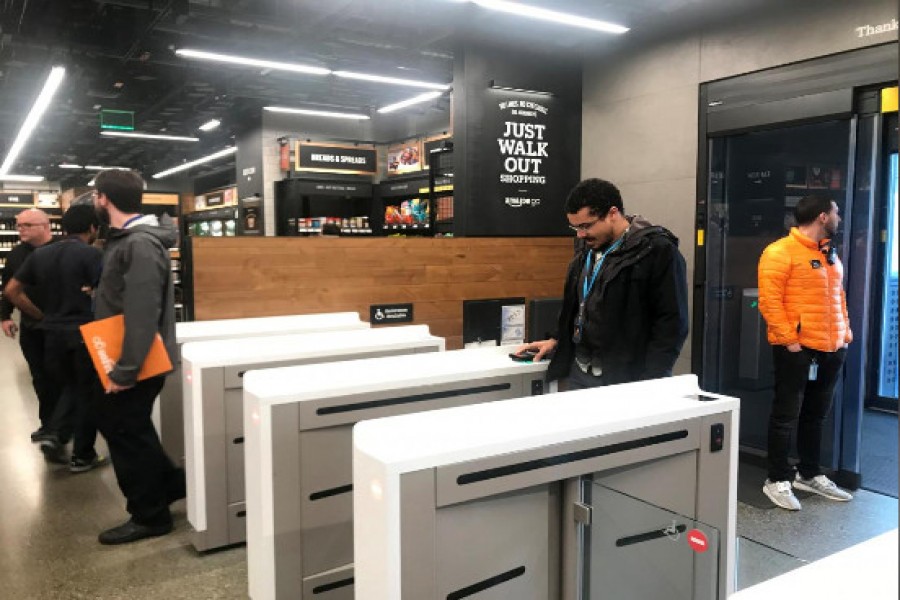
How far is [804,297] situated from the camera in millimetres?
3838

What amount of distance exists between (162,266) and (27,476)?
214cm

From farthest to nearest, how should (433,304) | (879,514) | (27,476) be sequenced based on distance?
1. (433,304)
2. (27,476)
3. (879,514)

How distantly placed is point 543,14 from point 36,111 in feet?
27.5

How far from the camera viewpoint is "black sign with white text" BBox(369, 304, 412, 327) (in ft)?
16.4

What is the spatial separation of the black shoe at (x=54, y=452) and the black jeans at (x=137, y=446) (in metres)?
1.61

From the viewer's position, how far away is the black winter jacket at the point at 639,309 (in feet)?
8.40

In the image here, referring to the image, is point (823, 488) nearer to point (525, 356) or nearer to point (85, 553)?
point (525, 356)

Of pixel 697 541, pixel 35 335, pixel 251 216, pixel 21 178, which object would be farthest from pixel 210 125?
pixel 21 178

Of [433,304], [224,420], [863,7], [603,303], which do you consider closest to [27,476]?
[224,420]

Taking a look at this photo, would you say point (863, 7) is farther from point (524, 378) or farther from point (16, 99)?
point (16, 99)

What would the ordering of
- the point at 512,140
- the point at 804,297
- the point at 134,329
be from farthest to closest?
the point at 512,140 < the point at 804,297 < the point at 134,329

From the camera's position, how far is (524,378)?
279 centimetres

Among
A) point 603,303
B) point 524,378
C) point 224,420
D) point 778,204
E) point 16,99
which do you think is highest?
point 16,99

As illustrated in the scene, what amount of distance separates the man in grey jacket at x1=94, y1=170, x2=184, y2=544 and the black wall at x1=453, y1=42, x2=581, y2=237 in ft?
8.54
